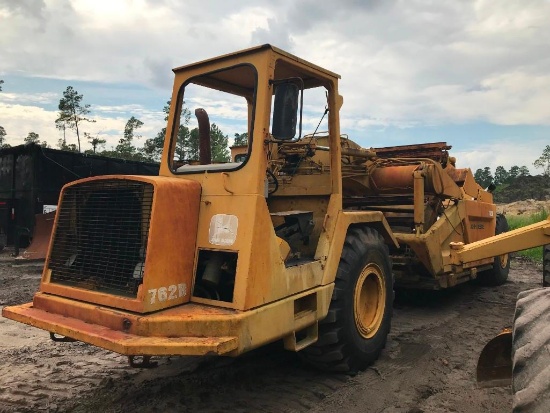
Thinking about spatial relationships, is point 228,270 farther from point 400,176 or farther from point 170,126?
point 400,176

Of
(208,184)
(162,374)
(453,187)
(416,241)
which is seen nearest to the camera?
(208,184)

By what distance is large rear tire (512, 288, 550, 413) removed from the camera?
1703mm

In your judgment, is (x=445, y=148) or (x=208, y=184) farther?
(x=445, y=148)

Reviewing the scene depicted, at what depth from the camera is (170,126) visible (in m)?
3.99

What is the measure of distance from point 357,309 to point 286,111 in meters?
1.86

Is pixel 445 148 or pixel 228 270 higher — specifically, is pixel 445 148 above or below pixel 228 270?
above

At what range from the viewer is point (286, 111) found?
3.19 meters

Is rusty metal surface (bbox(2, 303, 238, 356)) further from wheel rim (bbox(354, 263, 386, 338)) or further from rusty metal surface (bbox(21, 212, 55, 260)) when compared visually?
rusty metal surface (bbox(21, 212, 55, 260))

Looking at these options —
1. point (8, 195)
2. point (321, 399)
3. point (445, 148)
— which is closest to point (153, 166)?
point (8, 195)

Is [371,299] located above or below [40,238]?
above

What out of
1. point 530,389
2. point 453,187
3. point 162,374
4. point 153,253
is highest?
point 453,187

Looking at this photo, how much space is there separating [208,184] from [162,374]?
1.73 m

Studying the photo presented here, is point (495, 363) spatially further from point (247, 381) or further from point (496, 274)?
point (496, 274)

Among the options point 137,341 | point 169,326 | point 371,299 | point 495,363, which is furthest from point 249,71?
point 495,363
